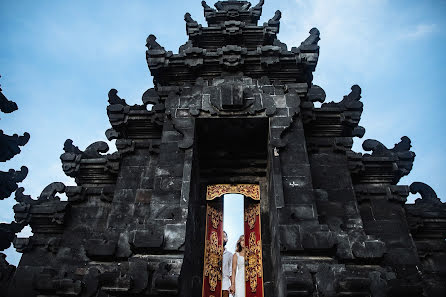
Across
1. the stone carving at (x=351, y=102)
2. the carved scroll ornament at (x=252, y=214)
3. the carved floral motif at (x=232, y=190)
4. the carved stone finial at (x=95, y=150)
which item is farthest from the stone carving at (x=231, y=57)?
the carved stone finial at (x=95, y=150)

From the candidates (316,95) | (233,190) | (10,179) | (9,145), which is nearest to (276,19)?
(316,95)

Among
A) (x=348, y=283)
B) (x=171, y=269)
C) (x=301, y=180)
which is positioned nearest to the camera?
(x=348, y=283)

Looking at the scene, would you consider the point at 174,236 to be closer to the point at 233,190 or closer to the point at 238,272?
the point at 233,190

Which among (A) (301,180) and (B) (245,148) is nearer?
(A) (301,180)

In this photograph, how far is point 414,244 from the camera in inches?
303

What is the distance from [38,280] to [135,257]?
1948 millimetres

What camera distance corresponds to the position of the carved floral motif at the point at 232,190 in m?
9.05

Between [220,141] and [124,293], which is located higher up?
[220,141]

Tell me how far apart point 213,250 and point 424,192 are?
6092 millimetres

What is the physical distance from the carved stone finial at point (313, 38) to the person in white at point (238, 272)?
6.29m

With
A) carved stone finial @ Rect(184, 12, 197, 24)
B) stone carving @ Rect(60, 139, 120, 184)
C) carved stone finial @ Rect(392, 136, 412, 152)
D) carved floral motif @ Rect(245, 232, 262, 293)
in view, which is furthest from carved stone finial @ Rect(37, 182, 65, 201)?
carved stone finial @ Rect(392, 136, 412, 152)

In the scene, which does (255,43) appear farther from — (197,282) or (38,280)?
(38,280)

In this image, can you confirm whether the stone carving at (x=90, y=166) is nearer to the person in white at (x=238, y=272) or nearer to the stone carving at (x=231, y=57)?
the stone carving at (x=231, y=57)

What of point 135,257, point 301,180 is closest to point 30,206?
point 135,257
